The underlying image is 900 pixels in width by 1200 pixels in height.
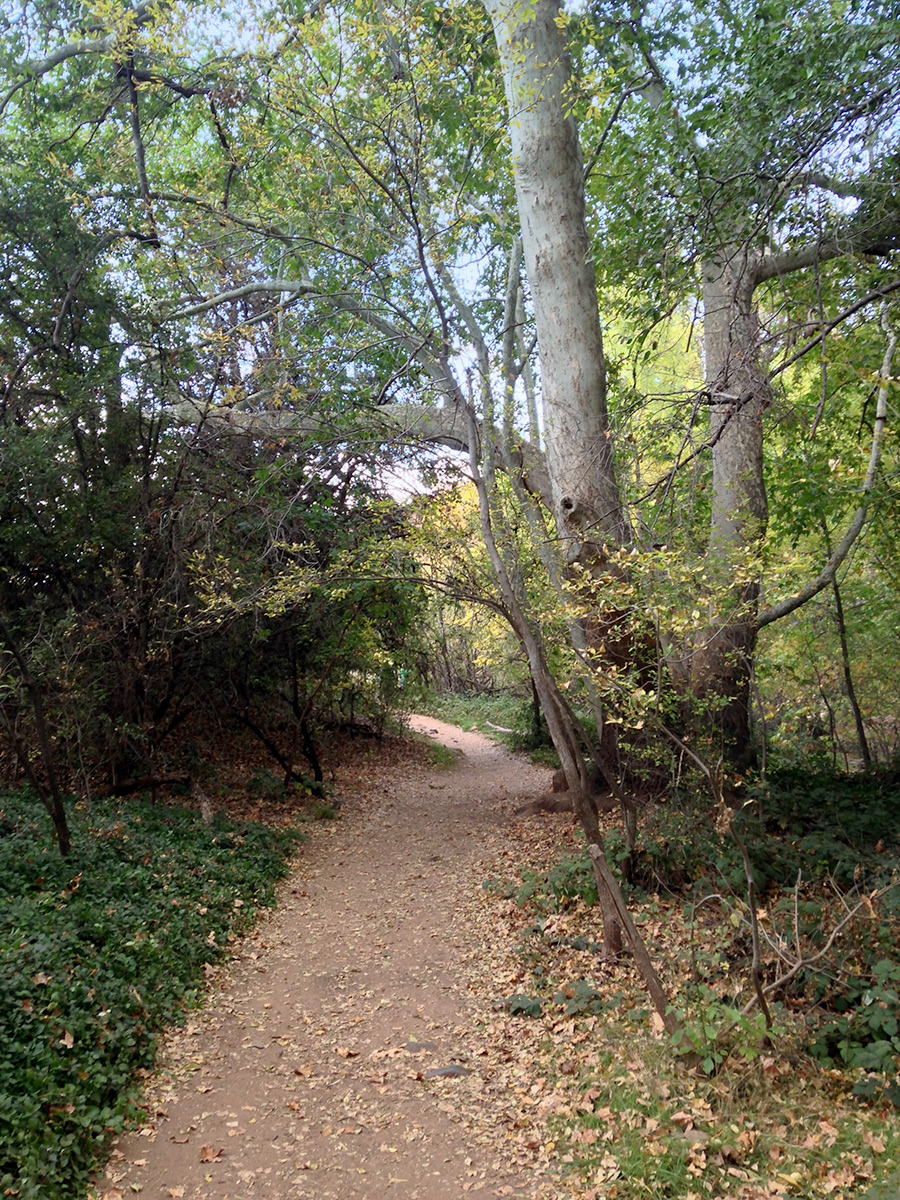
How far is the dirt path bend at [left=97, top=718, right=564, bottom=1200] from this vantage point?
3742 mm

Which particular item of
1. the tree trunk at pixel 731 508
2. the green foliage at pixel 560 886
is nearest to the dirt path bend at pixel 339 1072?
the green foliage at pixel 560 886

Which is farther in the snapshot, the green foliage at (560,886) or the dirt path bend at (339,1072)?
the green foliage at (560,886)

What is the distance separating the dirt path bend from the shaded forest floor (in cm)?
1

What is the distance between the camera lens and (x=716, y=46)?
25.2ft

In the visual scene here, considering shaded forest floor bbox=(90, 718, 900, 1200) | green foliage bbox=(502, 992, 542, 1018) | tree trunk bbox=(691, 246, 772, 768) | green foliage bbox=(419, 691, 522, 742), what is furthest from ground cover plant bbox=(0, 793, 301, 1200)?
green foliage bbox=(419, 691, 522, 742)

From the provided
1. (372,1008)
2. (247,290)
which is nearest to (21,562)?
(247,290)

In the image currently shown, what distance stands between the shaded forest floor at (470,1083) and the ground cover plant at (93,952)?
0.22m

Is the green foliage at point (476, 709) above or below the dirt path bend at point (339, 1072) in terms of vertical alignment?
above

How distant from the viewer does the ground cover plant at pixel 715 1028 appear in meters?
3.49

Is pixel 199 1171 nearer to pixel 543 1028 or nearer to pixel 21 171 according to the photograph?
pixel 543 1028

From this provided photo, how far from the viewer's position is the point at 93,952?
498 centimetres

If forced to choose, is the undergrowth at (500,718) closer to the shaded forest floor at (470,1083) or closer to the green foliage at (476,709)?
the green foliage at (476,709)

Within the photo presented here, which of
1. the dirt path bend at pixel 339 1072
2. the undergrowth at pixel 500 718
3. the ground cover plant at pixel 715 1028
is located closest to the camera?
the ground cover plant at pixel 715 1028

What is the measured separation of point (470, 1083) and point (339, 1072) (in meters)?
0.79
